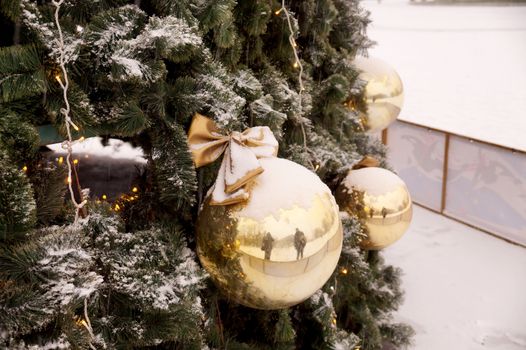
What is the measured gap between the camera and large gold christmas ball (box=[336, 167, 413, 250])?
2.16m

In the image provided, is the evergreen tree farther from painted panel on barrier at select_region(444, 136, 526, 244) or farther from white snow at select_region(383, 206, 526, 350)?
painted panel on barrier at select_region(444, 136, 526, 244)

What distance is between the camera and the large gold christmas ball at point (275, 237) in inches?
49.1

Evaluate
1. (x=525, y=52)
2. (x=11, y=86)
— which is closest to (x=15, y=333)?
(x=11, y=86)

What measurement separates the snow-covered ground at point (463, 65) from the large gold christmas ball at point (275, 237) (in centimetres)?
582

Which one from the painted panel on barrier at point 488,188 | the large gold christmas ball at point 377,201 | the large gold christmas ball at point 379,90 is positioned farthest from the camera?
the painted panel on barrier at point 488,188

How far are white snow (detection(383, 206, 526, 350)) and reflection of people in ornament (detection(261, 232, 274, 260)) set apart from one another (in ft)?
7.80

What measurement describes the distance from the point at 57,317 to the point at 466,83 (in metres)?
8.64

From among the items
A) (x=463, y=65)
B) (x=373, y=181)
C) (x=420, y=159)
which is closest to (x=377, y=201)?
(x=373, y=181)

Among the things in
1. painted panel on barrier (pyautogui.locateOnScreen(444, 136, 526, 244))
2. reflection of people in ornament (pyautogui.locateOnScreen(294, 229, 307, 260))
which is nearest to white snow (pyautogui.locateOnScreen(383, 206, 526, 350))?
painted panel on barrier (pyautogui.locateOnScreen(444, 136, 526, 244))

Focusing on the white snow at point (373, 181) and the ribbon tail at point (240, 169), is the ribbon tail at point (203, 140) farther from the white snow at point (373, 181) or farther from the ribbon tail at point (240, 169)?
the white snow at point (373, 181)

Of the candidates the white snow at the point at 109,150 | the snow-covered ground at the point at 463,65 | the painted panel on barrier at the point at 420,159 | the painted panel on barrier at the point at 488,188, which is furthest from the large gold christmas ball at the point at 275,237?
the snow-covered ground at the point at 463,65

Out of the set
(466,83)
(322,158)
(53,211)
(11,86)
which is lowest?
(466,83)

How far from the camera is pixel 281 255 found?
125 centimetres

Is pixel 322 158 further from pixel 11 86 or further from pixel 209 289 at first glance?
pixel 11 86
